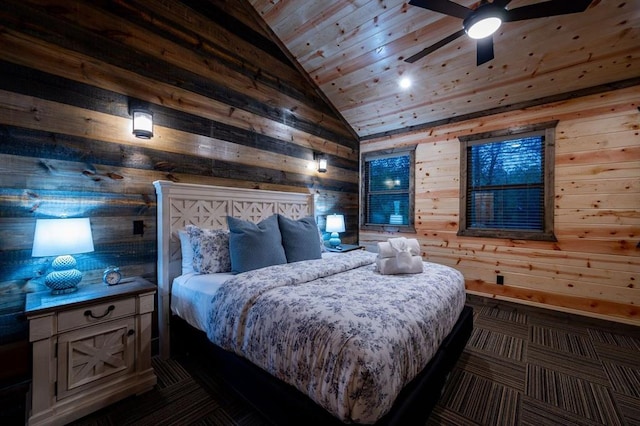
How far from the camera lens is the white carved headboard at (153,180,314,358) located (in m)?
2.36

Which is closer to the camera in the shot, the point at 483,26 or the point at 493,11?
the point at 493,11

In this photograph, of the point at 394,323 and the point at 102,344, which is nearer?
the point at 394,323

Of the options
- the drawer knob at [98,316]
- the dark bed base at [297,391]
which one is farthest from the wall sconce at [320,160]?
the drawer knob at [98,316]

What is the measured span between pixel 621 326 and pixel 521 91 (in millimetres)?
2868

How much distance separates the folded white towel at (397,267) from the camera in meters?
2.29

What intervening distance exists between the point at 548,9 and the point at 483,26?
1.23 ft

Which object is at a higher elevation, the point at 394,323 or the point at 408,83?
the point at 408,83

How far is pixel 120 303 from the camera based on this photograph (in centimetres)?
179

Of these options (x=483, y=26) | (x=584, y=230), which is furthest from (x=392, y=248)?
(x=584, y=230)

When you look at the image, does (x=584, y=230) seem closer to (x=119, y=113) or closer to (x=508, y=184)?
(x=508, y=184)

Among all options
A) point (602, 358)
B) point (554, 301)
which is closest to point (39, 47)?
point (602, 358)

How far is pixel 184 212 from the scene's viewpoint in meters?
2.56

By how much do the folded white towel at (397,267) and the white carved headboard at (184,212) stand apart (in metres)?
1.66

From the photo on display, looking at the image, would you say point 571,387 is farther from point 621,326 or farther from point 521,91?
point 521,91
